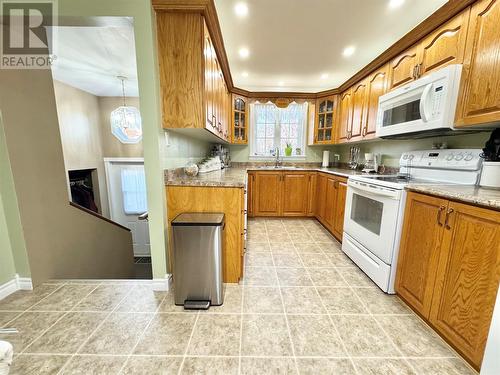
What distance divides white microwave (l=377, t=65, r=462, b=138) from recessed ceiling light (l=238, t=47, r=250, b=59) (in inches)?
69.7

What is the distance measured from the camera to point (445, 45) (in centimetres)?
158

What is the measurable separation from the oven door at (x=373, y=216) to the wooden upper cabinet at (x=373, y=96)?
0.85 meters

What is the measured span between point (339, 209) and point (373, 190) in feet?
2.96

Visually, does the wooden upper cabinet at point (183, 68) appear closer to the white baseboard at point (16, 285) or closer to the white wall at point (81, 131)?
the white baseboard at point (16, 285)

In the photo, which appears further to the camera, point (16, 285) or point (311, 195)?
point (311, 195)

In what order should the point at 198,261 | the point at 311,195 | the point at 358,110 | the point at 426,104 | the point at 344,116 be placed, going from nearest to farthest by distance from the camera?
the point at 198,261, the point at 426,104, the point at 358,110, the point at 344,116, the point at 311,195

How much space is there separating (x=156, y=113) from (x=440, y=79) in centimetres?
219

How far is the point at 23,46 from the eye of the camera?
161cm

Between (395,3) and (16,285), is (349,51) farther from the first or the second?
(16,285)

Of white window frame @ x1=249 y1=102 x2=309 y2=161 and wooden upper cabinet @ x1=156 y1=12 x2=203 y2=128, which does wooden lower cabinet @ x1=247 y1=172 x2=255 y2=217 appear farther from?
wooden upper cabinet @ x1=156 y1=12 x2=203 y2=128

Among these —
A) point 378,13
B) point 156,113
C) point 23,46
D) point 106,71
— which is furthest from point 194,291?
point 106,71

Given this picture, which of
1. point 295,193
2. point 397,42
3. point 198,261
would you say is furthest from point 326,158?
point 198,261

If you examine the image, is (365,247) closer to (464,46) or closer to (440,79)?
(440,79)

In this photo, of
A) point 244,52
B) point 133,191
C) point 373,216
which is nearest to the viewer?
point 373,216
